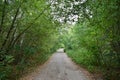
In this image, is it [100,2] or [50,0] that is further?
[50,0]

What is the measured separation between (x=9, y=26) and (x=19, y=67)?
274 centimetres

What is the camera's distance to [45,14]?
46.4 ft

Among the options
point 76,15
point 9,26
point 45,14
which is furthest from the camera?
point 45,14

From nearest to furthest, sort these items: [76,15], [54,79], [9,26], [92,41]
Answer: [76,15] < [54,79] < [9,26] < [92,41]

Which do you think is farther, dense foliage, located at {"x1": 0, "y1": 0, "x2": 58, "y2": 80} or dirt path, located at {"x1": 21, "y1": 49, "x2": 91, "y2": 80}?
dirt path, located at {"x1": 21, "y1": 49, "x2": 91, "y2": 80}

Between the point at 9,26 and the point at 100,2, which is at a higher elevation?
the point at 100,2

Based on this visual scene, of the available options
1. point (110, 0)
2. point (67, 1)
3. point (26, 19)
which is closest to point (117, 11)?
point (110, 0)

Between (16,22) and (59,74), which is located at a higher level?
(16,22)

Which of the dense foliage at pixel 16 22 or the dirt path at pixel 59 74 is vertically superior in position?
the dense foliage at pixel 16 22

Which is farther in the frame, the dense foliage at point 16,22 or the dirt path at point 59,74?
the dirt path at point 59,74

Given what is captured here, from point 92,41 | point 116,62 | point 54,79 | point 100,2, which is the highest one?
point 100,2

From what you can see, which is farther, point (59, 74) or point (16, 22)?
point (59, 74)

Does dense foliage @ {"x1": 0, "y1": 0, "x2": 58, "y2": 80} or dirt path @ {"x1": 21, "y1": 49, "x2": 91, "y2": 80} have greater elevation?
dense foliage @ {"x1": 0, "y1": 0, "x2": 58, "y2": 80}

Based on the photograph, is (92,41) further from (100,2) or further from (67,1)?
(100,2)
